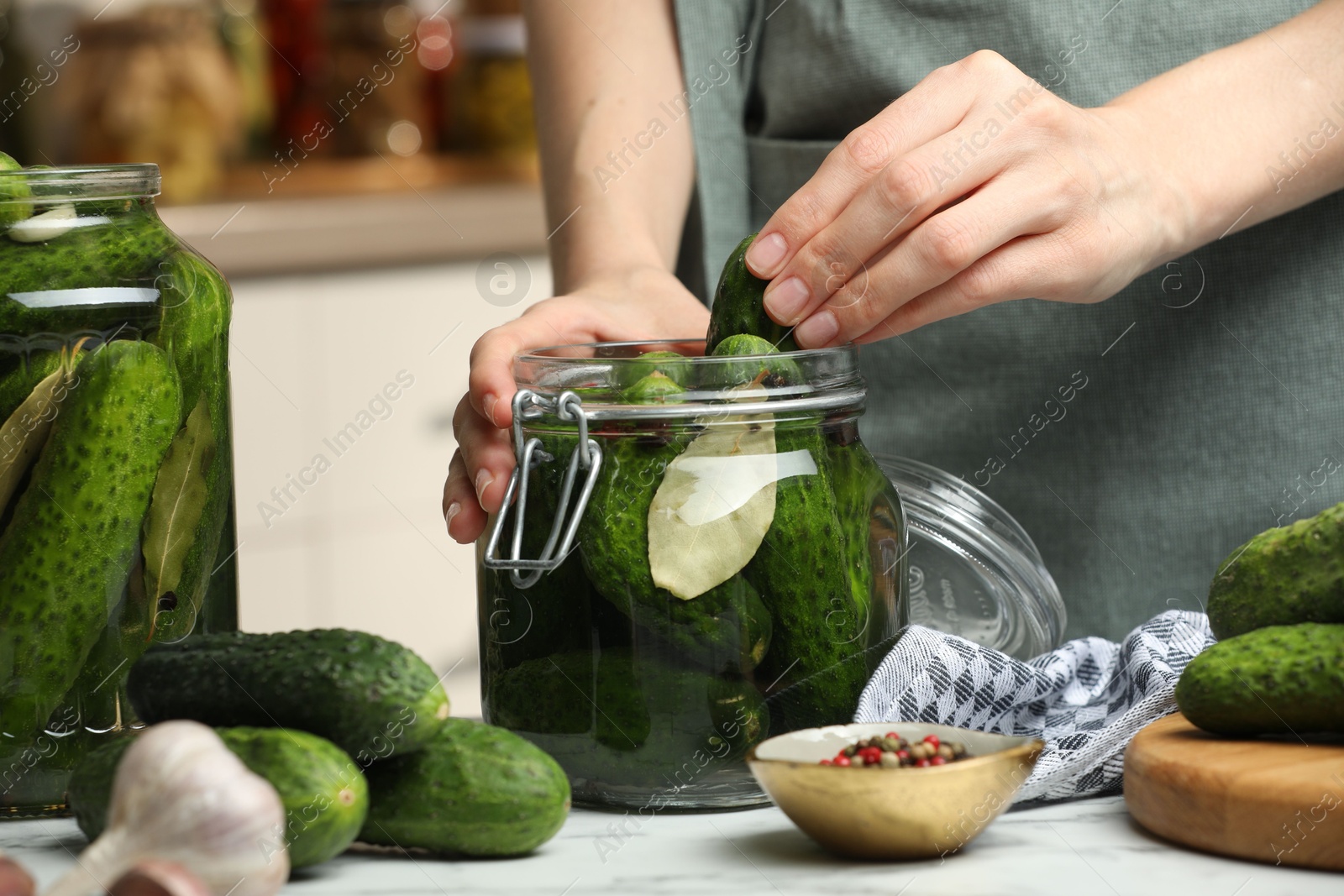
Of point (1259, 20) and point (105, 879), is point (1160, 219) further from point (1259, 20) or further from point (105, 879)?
point (105, 879)

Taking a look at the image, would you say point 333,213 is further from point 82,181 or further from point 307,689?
point 307,689

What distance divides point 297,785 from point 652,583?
0.17m

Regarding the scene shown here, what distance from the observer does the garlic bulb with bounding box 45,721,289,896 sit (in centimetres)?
44

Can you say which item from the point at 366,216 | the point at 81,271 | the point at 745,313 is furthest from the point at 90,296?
the point at 366,216

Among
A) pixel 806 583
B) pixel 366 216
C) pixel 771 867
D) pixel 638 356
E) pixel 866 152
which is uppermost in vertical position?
pixel 366 216

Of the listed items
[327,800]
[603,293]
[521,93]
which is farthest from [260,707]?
[521,93]

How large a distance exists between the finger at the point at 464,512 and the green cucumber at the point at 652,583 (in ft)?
0.54

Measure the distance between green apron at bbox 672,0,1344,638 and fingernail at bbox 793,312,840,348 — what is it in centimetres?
39

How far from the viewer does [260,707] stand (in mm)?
537

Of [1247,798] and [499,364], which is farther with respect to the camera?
[499,364]

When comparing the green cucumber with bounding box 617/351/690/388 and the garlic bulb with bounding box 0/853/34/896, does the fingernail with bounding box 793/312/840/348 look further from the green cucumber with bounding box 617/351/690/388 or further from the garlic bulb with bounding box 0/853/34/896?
the garlic bulb with bounding box 0/853/34/896

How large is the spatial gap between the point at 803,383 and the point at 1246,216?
1.46 ft

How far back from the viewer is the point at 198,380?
637 mm

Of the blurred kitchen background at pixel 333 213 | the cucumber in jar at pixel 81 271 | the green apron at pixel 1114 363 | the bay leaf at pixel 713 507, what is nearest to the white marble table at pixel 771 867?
the bay leaf at pixel 713 507
